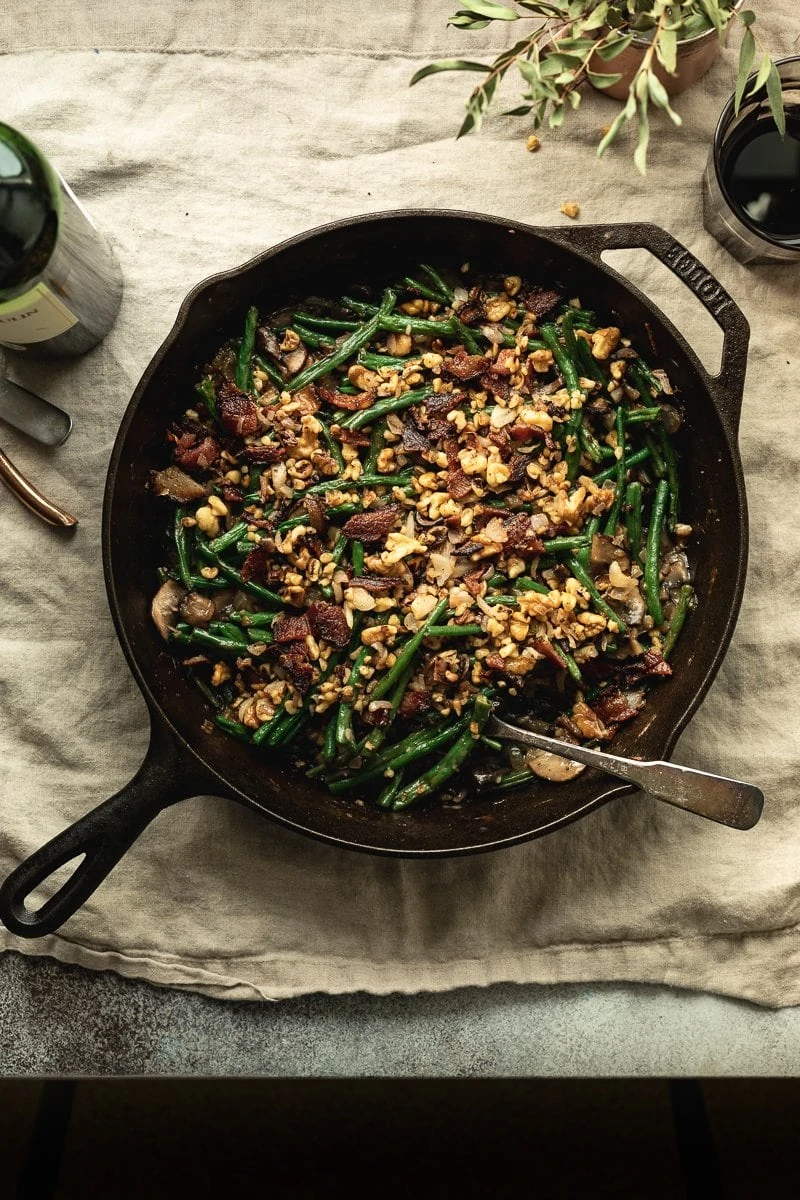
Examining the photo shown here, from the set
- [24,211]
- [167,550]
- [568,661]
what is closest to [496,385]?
[568,661]

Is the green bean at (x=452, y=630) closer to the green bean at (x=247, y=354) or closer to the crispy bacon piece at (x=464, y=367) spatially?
the crispy bacon piece at (x=464, y=367)

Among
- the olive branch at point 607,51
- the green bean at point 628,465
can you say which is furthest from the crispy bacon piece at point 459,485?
the olive branch at point 607,51

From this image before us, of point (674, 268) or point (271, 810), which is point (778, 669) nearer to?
point (674, 268)

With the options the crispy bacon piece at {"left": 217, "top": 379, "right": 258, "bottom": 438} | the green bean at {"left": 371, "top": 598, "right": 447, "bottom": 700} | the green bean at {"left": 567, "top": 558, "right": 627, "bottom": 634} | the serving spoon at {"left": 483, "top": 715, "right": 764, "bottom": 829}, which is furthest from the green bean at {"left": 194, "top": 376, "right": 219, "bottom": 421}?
the serving spoon at {"left": 483, "top": 715, "right": 764, "bottom": 829}

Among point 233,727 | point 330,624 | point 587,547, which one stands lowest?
point 233,727

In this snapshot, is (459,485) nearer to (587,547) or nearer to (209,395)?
(587,547)

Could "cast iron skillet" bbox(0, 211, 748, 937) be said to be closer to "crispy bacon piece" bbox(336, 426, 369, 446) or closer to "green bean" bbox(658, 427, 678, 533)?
"green bean" bbox(658, 427, 678, 533)
